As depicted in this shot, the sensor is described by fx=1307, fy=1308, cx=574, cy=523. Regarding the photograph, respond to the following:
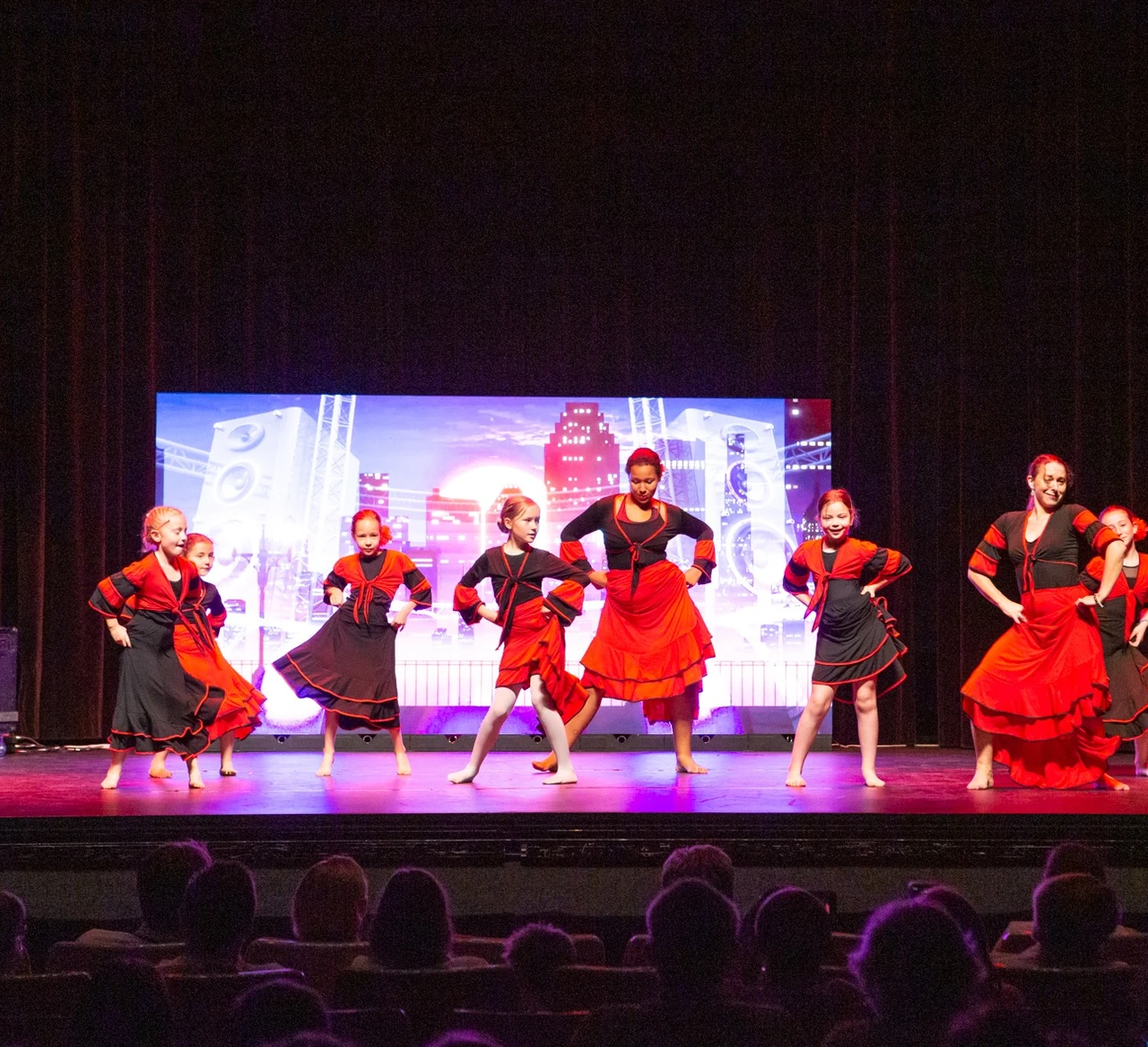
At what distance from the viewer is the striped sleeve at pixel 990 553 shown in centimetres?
614

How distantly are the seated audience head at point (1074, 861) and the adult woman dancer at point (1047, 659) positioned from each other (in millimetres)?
2529

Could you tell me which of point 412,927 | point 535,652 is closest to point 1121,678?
point 535,652

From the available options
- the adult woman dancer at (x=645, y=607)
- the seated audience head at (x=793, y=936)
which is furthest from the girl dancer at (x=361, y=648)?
the seated audience head at (x=793, y=936)

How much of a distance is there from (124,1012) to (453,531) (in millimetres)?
6560

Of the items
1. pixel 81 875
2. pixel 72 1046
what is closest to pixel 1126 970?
pixel 72 1046

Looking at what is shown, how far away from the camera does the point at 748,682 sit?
8.41m

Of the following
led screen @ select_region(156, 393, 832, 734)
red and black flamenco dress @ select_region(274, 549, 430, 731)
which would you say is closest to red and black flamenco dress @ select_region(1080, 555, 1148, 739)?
led screen @ select_region(156, 393, 832, 734)

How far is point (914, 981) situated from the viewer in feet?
6.63

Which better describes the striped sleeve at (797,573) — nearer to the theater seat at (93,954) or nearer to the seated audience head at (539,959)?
the seated audience head at (539,959)

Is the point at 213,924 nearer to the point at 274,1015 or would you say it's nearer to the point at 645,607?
the point at 274,1015

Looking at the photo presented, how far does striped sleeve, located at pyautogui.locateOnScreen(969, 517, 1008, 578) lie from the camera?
614 centimetres

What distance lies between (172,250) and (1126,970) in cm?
798

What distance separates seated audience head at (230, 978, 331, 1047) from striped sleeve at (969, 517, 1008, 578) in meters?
4.68

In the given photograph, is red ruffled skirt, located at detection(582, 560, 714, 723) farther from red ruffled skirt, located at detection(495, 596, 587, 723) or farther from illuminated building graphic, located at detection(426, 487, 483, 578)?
illuminated building graphic, located at detection(426, 487, 483, 578)
